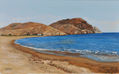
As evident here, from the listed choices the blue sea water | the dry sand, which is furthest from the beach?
the blue sea water

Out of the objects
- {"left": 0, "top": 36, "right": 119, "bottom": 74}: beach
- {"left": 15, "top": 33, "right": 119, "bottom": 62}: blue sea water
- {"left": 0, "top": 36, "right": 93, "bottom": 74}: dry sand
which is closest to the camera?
{"left": 0, "top": 36, "right": 93, "bottom": 74}: dry sand

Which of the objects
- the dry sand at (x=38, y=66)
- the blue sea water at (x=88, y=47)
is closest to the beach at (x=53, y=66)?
the dry sand at (x=38, y=66)

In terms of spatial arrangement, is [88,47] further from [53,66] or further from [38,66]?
[38,66]

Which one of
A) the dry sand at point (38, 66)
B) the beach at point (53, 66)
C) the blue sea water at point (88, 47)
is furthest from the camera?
the blue sea water at point (88, 47)

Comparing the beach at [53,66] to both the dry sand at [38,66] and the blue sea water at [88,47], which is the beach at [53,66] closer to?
the dry sand at [38,66]

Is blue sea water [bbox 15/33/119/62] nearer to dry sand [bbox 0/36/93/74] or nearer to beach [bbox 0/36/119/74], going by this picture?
beach [bbox 0/36/119/74]

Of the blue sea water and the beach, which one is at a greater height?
the beach

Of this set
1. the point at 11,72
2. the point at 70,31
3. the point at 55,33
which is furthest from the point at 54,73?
the point at 70,31

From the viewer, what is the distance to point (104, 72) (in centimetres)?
964

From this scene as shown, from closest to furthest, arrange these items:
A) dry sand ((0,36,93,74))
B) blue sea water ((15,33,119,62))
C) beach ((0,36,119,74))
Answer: dry sand ((0,36,93,74)) < beach ((0,36,119,74)) < blue sea water ((15,33,119,62))

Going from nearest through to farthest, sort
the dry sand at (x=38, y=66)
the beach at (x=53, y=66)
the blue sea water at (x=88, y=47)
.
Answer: the dry sand at (x=38, y=66) → the beach at (x=53, y=66) → the blue sea water at (x=88, y=47)

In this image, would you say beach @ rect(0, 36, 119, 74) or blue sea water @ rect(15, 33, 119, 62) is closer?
beach @ rect(0, 36, 119, 74)

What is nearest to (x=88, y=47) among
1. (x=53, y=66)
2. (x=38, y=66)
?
(x=53, y=66)

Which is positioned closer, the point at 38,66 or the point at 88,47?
the point at 38,66
